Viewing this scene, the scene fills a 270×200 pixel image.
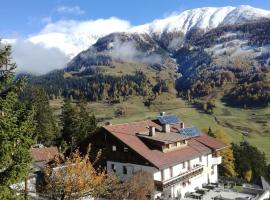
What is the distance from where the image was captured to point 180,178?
59.0 metres

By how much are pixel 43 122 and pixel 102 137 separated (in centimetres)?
3961

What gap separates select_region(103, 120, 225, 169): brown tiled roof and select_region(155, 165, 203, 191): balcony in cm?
176

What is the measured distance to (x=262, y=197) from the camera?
65.4 metres

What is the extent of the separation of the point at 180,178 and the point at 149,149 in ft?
17.3

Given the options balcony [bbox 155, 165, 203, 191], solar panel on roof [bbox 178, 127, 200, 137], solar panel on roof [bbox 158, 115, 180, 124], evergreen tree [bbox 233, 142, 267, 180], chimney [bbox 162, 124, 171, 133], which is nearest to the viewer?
balcony [bbox 155, 165, 203, 191]

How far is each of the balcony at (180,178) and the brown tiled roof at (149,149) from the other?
5.77 ft

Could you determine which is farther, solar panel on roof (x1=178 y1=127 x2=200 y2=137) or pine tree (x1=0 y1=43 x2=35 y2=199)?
solar panel on roof (x1=178 y1=127 x2=200 y2=137)

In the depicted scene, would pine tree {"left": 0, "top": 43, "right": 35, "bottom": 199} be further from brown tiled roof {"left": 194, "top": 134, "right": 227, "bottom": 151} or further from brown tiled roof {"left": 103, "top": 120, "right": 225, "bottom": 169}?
brown tiled roof {"left": 194, "top": 134, "right": 227, "bottom": 151}

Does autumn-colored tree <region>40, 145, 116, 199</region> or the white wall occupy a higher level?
autumn-colored tree <region>40, 145, 116, 199</region>

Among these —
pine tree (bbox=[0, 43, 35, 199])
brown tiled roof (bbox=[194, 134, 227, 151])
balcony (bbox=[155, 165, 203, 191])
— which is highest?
pine tree (bbox=[0, 43, 35, 199])

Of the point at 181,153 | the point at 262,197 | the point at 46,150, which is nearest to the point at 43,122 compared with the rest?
the point at 46,150

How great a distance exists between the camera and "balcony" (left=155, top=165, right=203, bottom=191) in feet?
180

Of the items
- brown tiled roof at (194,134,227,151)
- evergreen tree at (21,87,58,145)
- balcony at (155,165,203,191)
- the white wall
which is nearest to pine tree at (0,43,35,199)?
balcony at (155,165,203,191)

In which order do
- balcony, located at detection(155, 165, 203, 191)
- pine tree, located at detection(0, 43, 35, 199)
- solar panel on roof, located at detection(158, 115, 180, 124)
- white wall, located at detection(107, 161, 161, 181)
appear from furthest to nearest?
solar panel on roof, located at detection(158, 115, 180, 124) → white wall, located at detection(107, 161, 161, 181) → balcony, located at detection(155, 165, 203, 191) → pine tree, located at detection(0, 43, 35, 199)
